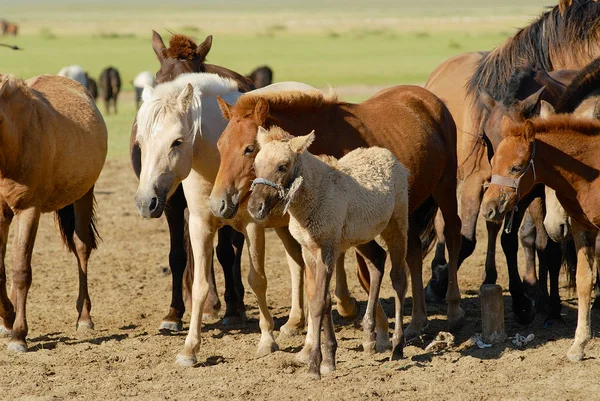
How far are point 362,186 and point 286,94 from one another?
0.90 metres

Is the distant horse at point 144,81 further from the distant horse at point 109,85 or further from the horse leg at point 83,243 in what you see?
the distant horse at point 109,85

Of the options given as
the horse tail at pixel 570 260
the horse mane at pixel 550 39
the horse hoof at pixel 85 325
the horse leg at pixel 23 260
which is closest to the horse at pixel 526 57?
the horse mane at pixel 550 39

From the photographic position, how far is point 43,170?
701 centimetres

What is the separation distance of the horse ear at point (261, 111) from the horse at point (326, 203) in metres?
0.19

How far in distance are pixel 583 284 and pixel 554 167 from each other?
89 centimetres

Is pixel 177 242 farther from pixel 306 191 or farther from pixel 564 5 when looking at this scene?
pixel 564 5

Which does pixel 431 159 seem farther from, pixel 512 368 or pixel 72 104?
pixel 72 104

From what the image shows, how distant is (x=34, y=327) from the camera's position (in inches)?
294

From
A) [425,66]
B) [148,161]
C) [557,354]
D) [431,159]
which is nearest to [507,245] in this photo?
[431,159]

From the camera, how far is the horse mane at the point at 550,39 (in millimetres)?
8008

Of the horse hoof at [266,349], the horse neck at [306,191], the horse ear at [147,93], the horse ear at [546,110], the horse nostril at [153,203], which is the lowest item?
the horse hoof at [266,349]

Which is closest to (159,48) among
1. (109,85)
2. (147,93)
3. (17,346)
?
(147,93)

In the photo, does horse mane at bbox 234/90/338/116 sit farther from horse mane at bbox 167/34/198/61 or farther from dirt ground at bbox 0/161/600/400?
dirt ground at bbox 0/161/600/400

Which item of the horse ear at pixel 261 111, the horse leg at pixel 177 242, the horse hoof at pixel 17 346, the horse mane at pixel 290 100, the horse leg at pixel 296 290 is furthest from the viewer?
the horse leg at pixel 177 242
